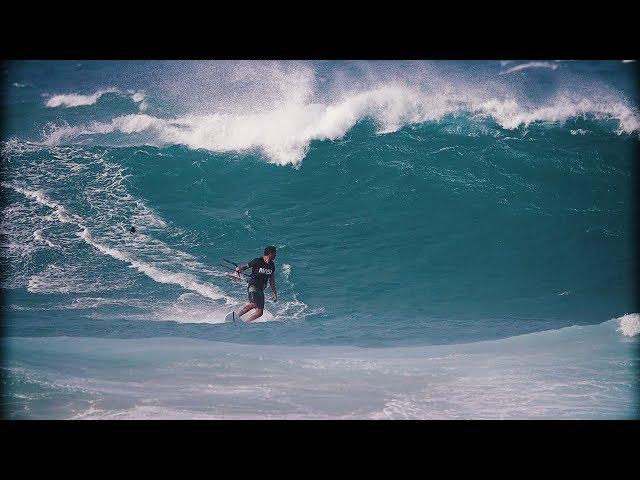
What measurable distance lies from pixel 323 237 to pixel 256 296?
4.21ft

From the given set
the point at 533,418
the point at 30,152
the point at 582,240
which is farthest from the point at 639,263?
the point at 30,152

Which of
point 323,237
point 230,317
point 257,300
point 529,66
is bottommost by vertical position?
point 230,317

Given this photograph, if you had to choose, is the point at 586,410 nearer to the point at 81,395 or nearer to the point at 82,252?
the point at 81,395

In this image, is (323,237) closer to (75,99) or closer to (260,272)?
(260,272)

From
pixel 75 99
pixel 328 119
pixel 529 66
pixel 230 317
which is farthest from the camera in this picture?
pixel 328 119

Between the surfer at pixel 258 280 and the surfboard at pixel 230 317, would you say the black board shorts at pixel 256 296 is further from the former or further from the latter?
the surfboard at pixel 230 317

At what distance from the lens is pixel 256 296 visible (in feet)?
15.2

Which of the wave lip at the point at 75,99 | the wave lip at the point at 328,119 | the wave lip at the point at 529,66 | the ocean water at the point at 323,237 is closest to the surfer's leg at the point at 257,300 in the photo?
the ocean water at the point at 323,237

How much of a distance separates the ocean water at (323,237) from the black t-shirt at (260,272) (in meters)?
0.50

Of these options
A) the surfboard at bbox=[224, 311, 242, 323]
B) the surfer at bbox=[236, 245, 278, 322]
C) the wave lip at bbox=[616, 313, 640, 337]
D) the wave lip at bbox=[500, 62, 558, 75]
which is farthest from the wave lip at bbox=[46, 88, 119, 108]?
the wave lip at bbox=[616, 313, 640, 337]

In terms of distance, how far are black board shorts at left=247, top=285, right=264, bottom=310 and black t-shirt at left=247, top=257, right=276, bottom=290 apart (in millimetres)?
40

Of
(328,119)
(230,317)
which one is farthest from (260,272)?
(328,119)
